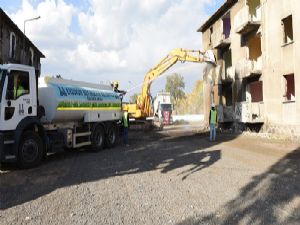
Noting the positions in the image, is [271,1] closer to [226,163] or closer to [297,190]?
[226,163]

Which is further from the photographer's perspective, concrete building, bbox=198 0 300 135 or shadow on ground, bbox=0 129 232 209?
concrete building, bbox=198 0 300 135

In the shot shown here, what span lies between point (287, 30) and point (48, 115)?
50.4ft

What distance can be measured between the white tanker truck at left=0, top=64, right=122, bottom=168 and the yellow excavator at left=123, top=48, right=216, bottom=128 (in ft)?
27.9

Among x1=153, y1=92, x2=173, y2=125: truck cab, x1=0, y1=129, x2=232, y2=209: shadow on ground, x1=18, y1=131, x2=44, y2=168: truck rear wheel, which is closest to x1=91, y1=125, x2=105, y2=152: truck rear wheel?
x1=0, y1=129, x2=232, y2=209: shadow on ground

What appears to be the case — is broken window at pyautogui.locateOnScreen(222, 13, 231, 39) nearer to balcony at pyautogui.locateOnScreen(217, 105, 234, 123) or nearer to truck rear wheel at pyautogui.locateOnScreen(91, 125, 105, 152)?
balcony at pyautogui.locateOnScreen(217, 105, 234, 123)

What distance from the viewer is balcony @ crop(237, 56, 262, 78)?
24.9 metres

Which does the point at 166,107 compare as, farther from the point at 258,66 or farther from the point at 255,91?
the point at 258,66

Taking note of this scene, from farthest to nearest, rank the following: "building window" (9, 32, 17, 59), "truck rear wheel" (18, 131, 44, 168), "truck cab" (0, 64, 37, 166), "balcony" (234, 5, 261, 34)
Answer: "building window" (9, 32, 17, 59) → "balcony" (234, 5, 261, 34) → "truck rear wheel" (18, 131, 44, 168) → "truck cab" (0, 64, 37, 166)

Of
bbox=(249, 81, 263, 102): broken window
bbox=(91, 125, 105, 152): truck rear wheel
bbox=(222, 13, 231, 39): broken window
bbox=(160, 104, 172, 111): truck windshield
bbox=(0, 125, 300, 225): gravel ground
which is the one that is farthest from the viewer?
bbox=(160, 104, 172, 111): truck windshield

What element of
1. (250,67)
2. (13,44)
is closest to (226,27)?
(250,67)

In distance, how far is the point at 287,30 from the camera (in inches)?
869

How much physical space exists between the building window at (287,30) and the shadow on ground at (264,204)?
45.0 feet

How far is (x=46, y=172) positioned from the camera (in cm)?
1109

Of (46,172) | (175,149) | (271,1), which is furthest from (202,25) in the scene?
(46,172)
